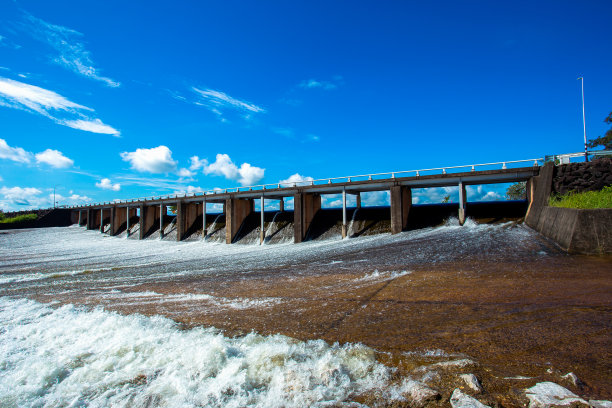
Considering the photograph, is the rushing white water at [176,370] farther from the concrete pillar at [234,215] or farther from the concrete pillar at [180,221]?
the concrete pillar at [180,221]

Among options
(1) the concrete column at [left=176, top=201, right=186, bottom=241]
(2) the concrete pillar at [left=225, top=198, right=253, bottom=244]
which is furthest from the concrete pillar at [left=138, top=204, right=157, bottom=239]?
(2) the concrete pillar at [left=225, top=198, right=253, bottom=244]

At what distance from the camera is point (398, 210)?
2425cm

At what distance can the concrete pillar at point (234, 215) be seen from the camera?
3369cm

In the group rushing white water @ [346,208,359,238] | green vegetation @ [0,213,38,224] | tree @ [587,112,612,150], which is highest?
tree @ [587,112,612,150]

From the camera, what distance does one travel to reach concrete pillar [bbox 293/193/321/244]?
94.6 ft

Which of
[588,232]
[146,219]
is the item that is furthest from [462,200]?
[146,219]

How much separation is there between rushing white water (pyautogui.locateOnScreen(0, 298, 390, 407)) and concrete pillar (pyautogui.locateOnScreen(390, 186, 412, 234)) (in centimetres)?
2051

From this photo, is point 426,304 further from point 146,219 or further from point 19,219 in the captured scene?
point 19,219

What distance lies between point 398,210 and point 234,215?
17.8 meters

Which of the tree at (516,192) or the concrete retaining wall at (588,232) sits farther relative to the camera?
the tree at (516,192)

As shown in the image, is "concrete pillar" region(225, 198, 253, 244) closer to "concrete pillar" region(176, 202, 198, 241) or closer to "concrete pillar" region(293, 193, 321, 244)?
"concrete pillar" region(293, 193, 321, 244)

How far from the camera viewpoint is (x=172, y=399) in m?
3.49

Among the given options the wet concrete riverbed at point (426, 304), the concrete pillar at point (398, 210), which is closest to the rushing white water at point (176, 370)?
the wet concrete riverbed at point (426, 304)

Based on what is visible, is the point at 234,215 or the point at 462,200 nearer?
the point at 462,200
